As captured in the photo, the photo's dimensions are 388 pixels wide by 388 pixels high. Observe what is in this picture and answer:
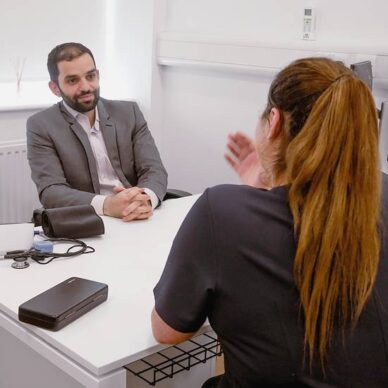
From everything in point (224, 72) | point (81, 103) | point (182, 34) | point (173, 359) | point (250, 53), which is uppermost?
point (182, 34)

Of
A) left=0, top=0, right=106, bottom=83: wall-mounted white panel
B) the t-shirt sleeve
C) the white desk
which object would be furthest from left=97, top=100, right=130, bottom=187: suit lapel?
the t-shirt sleeve

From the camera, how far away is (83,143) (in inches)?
108

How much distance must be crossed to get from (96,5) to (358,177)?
127 inches

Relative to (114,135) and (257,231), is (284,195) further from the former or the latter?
(114,135)

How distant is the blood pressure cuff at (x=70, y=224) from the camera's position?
2023 mm

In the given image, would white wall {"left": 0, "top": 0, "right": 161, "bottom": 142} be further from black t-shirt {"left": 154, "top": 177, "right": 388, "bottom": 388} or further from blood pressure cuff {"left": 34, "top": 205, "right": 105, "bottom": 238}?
black t-shirt {"left": 154, "top": 177, "right": 388, "bottom": 388}

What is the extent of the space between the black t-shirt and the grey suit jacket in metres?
1.37

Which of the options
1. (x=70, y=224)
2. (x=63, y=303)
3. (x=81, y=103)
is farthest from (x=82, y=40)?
(x=63, y=303)

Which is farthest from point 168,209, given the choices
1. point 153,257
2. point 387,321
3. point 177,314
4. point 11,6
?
point 11,6

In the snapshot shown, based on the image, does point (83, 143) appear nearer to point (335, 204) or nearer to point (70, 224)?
point (70, 224)

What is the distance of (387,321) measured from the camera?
1125 mm

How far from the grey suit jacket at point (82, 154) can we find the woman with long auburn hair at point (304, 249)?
1.38 m

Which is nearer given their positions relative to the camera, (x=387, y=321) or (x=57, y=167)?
(x=387, y=321)

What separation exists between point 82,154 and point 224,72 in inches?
47.8
